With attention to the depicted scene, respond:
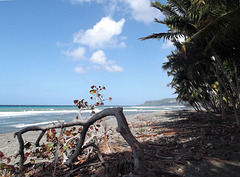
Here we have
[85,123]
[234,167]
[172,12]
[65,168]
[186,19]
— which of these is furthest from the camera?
[172,12]

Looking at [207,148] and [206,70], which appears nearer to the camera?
[207,148]

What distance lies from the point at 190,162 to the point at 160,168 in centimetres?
78

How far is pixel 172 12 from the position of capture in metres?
9.90

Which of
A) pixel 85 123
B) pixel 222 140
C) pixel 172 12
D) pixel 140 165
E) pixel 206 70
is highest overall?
pixel 172 12

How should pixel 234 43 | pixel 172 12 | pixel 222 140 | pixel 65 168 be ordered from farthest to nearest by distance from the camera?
pixel 172 12
pixel 234 43
pixel 222 140
pixel 65 168

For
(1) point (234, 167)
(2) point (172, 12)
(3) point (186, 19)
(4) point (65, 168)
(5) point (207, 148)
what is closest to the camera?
(1) point (234, 167)

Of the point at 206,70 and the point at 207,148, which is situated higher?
the point at 206,70

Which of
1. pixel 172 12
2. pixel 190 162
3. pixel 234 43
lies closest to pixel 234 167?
pixel 190 162

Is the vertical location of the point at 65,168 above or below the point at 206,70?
below

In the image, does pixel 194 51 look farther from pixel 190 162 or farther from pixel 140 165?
pixel 140 165

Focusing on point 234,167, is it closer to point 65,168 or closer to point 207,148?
point 207,148

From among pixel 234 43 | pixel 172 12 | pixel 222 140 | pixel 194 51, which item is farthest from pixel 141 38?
pixel 222 140

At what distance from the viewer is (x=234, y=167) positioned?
3066 millimetres

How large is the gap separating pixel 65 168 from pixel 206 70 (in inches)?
576
